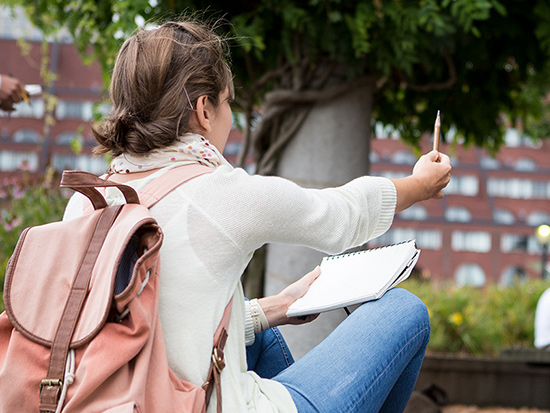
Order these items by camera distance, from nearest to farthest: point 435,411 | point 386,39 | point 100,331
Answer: point 100,331, point 386,39, point 435,411

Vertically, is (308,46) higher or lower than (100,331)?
higher

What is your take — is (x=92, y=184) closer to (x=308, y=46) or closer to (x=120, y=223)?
(x=120, y=223)

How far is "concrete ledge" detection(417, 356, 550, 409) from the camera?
17.2 ft

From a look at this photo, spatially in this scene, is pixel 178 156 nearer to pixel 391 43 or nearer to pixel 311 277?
pixel 311 277

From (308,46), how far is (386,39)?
1.48ft

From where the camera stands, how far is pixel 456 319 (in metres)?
5.98

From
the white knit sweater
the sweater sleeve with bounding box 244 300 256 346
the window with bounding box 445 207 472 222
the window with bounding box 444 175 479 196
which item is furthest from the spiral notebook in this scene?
the window with bounding box 444 175 479 196

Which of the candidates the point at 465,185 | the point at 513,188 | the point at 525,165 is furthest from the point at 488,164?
the point at 525,165

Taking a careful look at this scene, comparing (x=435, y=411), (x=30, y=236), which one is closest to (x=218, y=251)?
(x=30, y=236)

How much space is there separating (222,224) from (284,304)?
0.61 meters

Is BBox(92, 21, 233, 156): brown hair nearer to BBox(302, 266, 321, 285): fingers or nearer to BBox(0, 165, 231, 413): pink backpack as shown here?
BBox(0, 165, 231, 413): pink backpack

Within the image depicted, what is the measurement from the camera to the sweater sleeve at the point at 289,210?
4.72ft

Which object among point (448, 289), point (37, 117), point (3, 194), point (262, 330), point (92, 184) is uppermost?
point (92, 184)

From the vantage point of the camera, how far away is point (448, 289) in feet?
24.5
